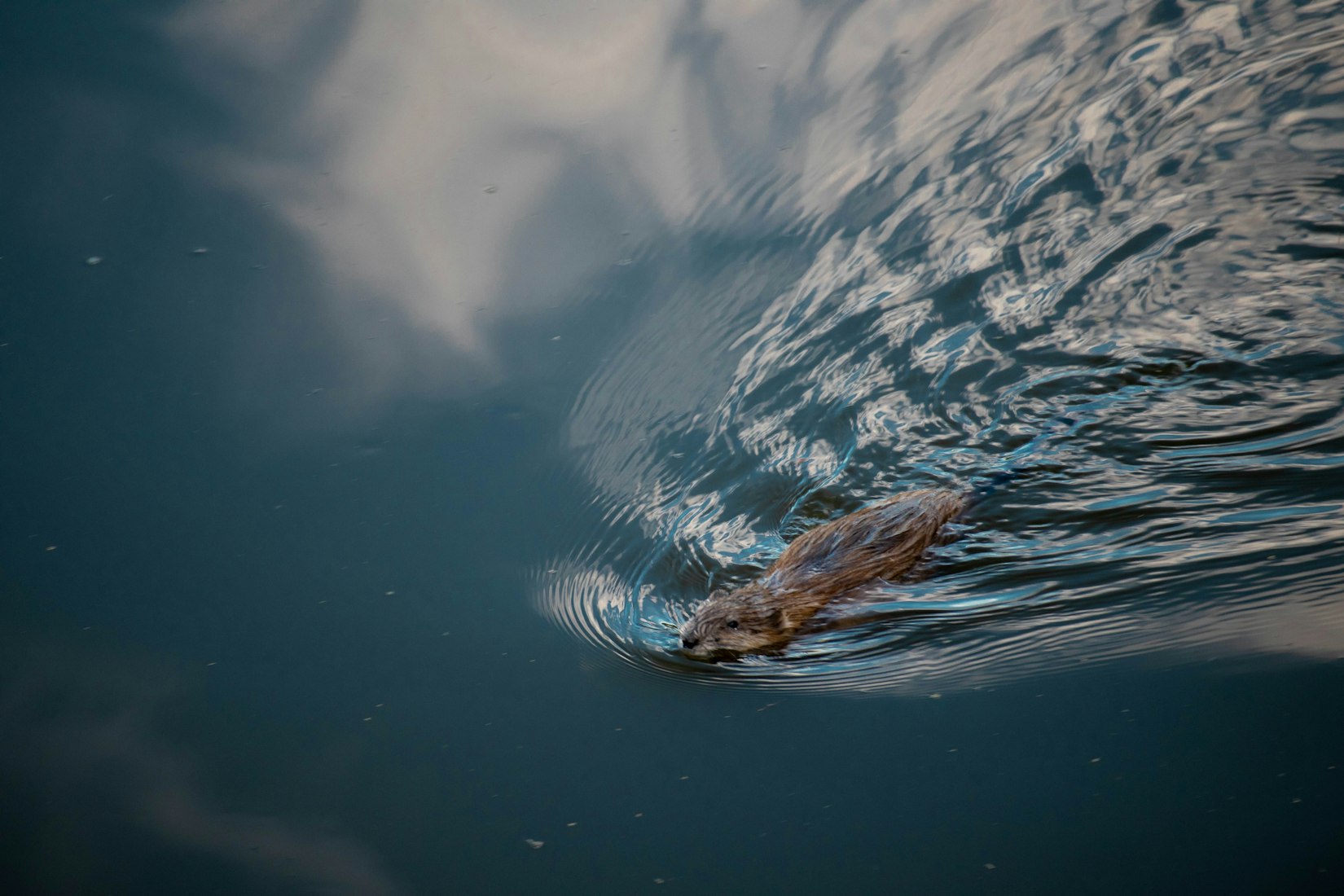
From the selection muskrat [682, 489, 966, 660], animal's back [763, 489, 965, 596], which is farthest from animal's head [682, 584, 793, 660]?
animal's back [763, 489, 965, 596]

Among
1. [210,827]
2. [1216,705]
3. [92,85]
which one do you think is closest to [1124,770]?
[1216,705]

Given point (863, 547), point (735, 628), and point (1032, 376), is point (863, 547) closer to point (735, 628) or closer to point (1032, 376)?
point (735, 628)

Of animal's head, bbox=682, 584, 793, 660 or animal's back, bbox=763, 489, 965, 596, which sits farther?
animal's back, bbox=763, 489, 965, 596

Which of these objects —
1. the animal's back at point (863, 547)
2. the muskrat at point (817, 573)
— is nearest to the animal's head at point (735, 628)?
the muskrat at point (817, 573)

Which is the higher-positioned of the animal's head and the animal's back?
the animal's back

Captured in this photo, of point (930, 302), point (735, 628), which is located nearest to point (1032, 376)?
point (930, 302)

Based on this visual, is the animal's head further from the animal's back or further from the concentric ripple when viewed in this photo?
the animal's back
